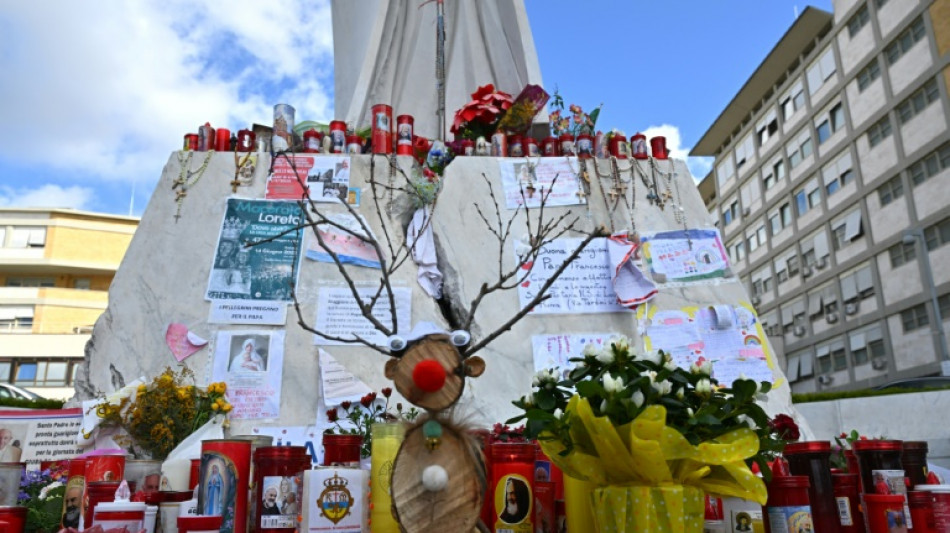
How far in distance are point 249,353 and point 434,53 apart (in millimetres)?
4021

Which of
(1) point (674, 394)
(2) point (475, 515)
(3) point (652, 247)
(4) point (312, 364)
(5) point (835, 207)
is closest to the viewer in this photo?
(2) point (475, 515)

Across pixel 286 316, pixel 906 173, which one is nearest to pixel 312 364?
pixel 286 316

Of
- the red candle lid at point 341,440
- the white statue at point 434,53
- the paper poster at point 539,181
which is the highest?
the white statue at point 434,53

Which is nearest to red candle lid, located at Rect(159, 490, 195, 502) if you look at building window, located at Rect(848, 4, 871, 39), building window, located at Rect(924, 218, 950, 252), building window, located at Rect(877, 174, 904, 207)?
building window, located at Rect(924, 218, 950, 252)

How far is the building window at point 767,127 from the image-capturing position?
2722 cm

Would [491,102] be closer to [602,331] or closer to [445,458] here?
[602,331]

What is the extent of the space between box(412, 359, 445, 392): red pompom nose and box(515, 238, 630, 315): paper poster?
10.2 ft

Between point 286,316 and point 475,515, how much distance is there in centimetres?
326

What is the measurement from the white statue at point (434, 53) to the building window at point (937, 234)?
53.1 ft

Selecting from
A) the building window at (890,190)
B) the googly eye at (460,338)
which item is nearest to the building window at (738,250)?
the building window at (890,190)

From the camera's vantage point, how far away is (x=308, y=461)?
6.49ft

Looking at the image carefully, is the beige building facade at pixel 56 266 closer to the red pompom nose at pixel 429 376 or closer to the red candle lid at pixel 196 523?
the red candle lid at pixel 196 523

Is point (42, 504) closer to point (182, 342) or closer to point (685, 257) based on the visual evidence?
point (182, 342)

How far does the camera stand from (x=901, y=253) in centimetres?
1972
